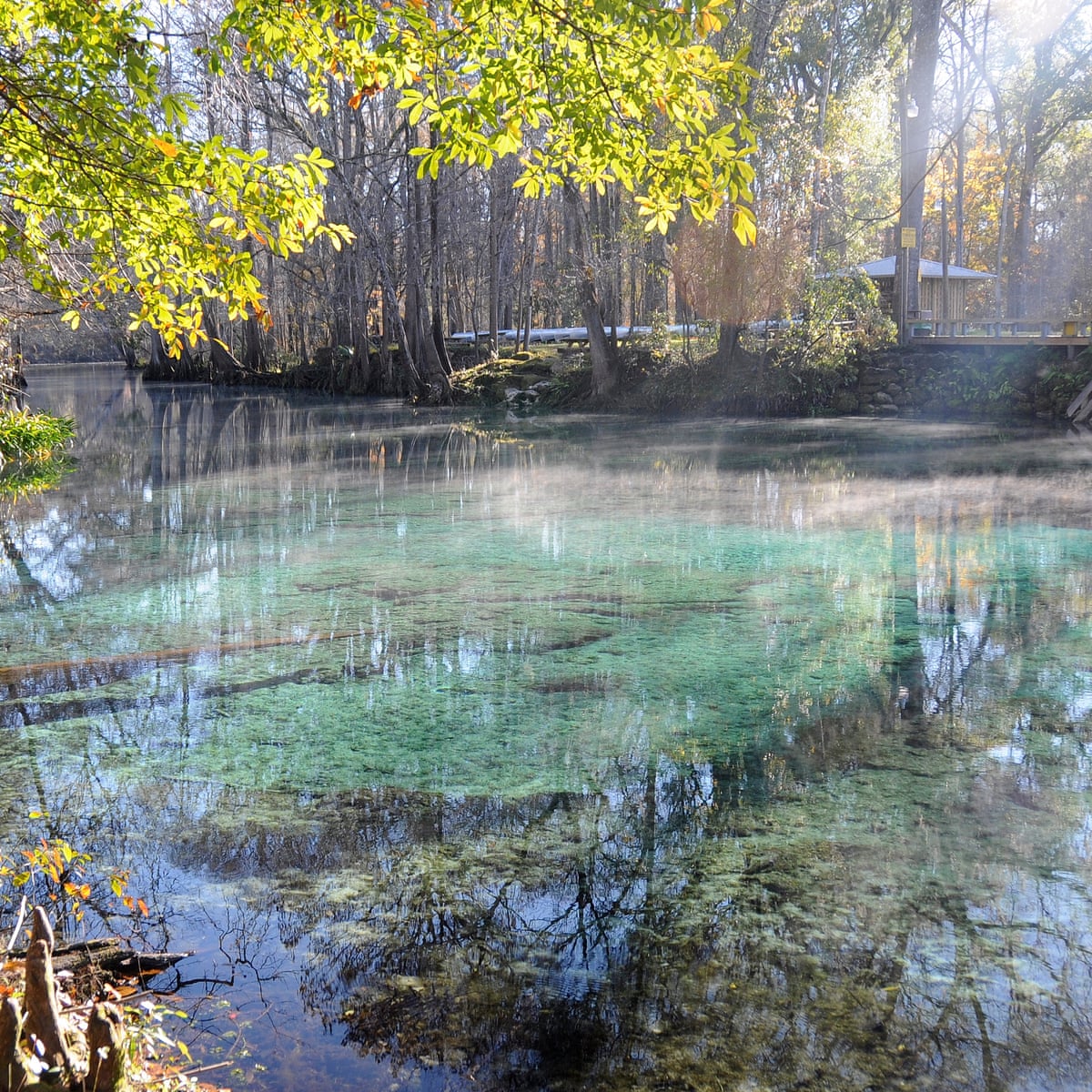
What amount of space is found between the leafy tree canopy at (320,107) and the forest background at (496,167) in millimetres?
15

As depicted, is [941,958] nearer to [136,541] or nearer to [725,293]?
[136,541]

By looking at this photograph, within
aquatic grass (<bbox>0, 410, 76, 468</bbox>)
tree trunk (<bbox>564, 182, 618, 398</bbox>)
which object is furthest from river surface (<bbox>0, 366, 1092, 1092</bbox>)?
tree trunk (<bbox>564, 182, 618, 398</bbox>)

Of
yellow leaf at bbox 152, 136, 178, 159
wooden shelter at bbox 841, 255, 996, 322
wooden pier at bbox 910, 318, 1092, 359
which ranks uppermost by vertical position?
wooden shelter at bbox 841, 255, 996, 322

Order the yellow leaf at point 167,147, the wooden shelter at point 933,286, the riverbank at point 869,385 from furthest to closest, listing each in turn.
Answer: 1. the wooden shelter at point 933,286
2. the riverbank at point 869,385
3. the yellow leaf at point 167,147

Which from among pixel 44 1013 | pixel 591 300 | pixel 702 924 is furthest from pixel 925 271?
pixel 44 1013

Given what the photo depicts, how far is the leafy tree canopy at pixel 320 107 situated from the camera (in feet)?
12.7

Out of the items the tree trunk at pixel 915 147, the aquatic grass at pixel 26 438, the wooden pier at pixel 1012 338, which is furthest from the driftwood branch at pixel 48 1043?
the tree trunk at pixel 915 147

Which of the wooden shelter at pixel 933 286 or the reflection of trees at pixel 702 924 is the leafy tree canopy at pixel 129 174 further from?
the wooden shelter at pixel 933 286

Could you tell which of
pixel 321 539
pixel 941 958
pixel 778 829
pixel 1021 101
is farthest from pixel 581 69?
pixel 1021 101

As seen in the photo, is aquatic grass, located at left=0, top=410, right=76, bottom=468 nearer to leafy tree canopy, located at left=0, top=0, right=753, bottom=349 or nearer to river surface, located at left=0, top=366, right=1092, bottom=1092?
river surface, located at left=0, top=366, right=1092, bottom=1092

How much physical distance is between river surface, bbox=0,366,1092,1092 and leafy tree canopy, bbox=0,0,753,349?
7.13 ft

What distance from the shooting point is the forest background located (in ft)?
13.3

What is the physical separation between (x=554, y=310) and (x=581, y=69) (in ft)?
157

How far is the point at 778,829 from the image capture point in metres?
4.46
